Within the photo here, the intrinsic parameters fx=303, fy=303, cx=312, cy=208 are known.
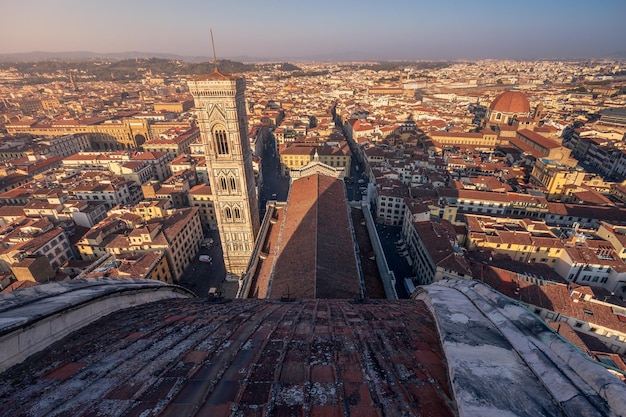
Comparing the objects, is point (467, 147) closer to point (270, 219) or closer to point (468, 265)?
point (468, 265)

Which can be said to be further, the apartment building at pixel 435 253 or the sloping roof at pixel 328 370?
the apartment building at pixel 435 253

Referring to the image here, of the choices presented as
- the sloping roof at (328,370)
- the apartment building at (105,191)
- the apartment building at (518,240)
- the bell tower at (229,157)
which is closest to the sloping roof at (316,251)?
the bell tower at (229,157)

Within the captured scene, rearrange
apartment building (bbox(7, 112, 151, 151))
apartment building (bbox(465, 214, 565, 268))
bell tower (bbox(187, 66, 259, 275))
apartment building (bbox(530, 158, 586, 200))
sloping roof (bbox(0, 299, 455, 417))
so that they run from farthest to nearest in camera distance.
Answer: apartment building (bbox(7, 112, 151, 151)) → apartment building (bbox(530, 158, 586, 200)) → apartment building (bbox(465, 214, 565, 268)) → bell tower (bbox(187, 66, 259, 275)) → sloping roof (bbox(0, 299, 455, 417))

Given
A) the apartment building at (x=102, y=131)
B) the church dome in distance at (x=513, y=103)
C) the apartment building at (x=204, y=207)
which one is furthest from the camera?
the church dome in distance at (x=513, y=103)

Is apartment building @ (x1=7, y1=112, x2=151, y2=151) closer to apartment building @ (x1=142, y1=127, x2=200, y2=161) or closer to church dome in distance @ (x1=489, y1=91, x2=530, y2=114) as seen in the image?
apartment building @ (x1=142, y1=127, x2=200, y2=161)

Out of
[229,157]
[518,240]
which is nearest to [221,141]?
[229,157]

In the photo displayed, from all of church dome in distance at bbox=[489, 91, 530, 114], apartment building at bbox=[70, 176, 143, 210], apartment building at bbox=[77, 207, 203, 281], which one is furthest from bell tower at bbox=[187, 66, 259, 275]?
church dome in distance at bbox=[489, 91, 530, 114]

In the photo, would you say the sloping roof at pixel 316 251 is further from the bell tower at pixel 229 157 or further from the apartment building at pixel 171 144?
the apartment building at pixel 171 144

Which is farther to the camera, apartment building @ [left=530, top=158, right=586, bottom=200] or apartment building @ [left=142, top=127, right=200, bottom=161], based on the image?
apartment building @ [left=142, top=127, right=200, bottom=161]
